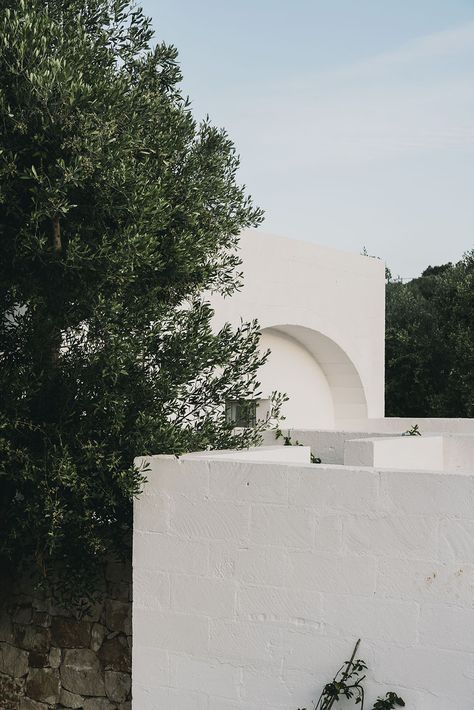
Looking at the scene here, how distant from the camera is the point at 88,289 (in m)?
6.23

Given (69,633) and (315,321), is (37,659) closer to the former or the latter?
(69,633)

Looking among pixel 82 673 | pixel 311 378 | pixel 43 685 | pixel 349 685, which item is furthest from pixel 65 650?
pixel 311 378

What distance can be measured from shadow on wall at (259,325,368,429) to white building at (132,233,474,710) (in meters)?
7.09

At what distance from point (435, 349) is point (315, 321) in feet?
27.3

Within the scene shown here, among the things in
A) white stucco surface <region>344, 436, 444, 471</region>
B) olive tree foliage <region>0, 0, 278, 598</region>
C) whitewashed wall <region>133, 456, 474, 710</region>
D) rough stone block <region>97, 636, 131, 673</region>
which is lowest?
rough stone block <region>97, 636, 131, 673</region>

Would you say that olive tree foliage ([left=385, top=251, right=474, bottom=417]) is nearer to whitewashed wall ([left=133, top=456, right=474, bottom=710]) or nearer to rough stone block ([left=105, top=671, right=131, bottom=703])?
rough stone block ([left=105, top=671, right=131, bottom=703])

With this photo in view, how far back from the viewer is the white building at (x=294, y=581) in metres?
5.24

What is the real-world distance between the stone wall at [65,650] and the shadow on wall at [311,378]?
6.98 meters

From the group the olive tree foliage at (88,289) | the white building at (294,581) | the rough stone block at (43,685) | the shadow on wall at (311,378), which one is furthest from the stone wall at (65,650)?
the shadow on wall at (311,378)

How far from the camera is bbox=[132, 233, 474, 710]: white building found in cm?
524

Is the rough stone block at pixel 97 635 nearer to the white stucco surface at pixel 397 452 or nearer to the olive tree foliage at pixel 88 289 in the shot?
the olive tree foliage at pixel 88 289

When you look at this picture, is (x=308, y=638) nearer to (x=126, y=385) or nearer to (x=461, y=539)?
(x=461, y=539)

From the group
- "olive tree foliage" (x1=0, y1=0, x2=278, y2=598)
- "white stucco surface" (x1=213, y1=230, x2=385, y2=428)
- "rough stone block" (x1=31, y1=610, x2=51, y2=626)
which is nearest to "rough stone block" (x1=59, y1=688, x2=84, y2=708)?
"rough stone block" (x1=31, y1=610, x2=51, y2=626)

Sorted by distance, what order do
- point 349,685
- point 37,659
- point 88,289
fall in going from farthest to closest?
point 37,659
point 88,289
point 349,685
